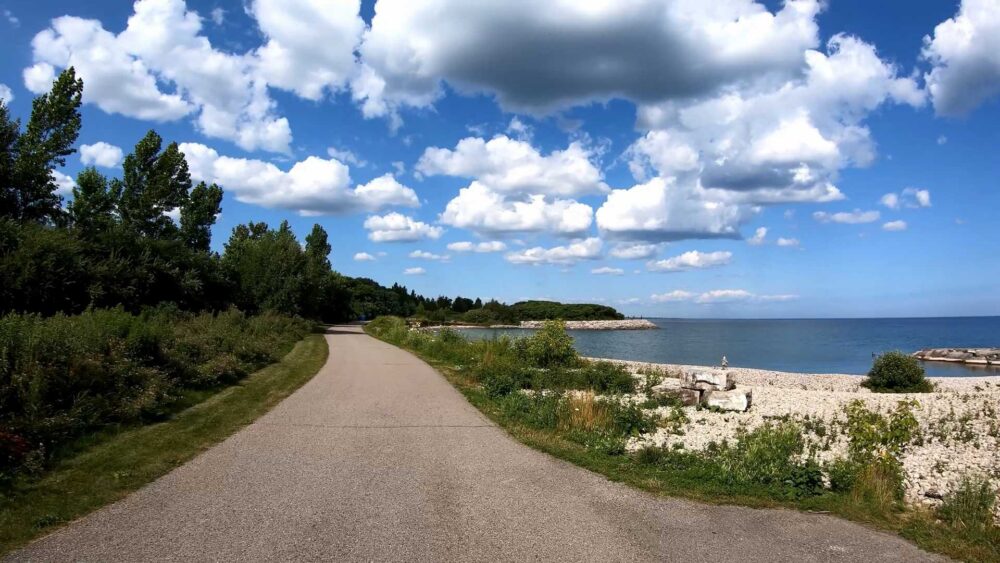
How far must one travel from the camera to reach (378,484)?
6.39 meters

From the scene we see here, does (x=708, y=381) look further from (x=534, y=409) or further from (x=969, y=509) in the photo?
(x=969, y=509)

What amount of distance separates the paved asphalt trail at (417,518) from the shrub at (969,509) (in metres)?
0.81

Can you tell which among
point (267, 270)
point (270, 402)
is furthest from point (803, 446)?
point (267, 270)

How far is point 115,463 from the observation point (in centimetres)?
695

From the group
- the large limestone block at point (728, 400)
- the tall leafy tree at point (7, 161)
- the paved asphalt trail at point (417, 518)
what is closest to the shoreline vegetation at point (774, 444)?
the large limestone block at point (728, 400)

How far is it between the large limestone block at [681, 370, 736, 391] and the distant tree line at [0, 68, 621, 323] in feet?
49.2

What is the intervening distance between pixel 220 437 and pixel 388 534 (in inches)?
189

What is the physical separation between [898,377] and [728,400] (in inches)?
451

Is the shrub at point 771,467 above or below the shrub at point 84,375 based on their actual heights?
below

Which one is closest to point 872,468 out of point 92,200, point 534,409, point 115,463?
point 534,409

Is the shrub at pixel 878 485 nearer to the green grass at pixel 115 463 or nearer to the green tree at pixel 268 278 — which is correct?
the green grass at pixel 115 463

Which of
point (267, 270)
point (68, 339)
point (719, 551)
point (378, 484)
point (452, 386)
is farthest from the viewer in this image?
point (267, 270)

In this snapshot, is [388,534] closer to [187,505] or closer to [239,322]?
[187,505]

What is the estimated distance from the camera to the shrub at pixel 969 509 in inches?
209
